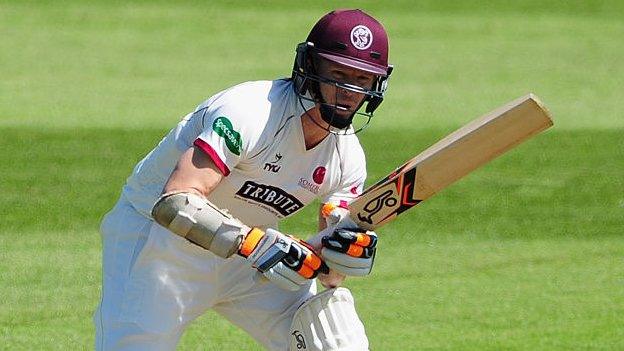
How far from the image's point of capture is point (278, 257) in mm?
4559

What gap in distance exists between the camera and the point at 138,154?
10.7 m

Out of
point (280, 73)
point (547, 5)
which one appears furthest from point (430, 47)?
point (547, 5)

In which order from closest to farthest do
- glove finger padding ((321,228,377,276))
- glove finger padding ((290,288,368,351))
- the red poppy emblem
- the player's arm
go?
the player's arm
glove finger padding ((321,228,377,276))
glove finger padding ((290,288,368,351))
the red poppy emblem

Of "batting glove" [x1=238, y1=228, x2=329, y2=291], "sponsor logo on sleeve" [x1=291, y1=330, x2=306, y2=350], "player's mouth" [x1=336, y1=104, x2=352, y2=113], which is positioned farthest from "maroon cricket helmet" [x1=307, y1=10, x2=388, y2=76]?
"sponsor logo on sleeve" [x1=291, y1=330, x2=306, y2=350]

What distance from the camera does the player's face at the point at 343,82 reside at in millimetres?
4770

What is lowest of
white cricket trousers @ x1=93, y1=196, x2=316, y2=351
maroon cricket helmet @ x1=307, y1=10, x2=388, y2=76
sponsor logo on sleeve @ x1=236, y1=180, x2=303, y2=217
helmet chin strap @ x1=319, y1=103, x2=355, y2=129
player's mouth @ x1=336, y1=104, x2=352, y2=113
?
white cricket trousers @ x1=93, y1=196, x2=316, y2=351

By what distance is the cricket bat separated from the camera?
459cm

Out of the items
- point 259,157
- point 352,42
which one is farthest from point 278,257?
point 352,42

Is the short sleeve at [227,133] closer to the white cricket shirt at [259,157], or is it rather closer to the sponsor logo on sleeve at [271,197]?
the white cricket shirt at [259,157]

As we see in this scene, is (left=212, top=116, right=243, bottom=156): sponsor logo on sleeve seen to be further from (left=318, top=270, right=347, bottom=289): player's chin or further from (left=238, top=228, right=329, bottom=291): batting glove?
(left=318, top=270, right=347, bottom=289): player's chin

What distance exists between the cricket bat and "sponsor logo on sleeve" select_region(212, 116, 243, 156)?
1.88 feet

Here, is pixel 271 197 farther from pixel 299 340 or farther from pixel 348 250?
pixel 299 340

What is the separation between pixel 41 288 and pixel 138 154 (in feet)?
10.8

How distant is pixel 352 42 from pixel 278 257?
0.85m
